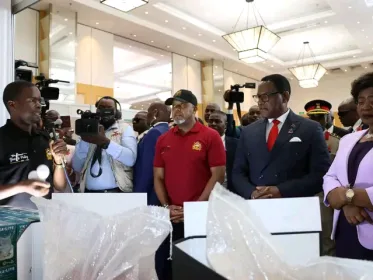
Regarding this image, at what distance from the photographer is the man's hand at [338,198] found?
1.24 m

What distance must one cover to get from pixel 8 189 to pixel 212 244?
0.81 meters

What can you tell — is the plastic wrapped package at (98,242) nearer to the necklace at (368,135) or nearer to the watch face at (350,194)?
the watch face at (350,194)

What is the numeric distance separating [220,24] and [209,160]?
7.18m

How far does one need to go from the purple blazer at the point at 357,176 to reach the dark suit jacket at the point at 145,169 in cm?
109

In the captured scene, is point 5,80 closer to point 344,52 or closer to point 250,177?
point 250,177

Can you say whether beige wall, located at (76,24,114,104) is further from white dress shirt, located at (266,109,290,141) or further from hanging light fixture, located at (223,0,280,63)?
white dress shirt, located at (266,109,290,141)

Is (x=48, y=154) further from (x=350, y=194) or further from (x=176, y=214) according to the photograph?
(x=350, y=194)

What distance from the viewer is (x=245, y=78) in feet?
41.9

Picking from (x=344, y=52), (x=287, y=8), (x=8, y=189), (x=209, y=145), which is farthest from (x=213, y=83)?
(x=8, y=189)

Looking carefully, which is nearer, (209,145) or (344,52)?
(209,145)

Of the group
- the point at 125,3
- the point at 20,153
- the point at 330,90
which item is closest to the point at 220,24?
the point at 125,3

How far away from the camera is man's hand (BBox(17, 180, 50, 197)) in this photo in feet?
3.34

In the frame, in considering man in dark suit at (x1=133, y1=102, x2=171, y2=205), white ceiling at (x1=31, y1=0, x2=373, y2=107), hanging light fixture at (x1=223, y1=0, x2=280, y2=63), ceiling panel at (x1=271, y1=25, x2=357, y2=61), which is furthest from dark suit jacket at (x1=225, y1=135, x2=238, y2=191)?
ceiling panel at (x1=271, y1=25, x2=357, y2=61)

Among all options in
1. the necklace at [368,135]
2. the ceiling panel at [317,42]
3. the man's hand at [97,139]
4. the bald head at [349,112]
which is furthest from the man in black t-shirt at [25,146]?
the ceiling panel at [317,42]
